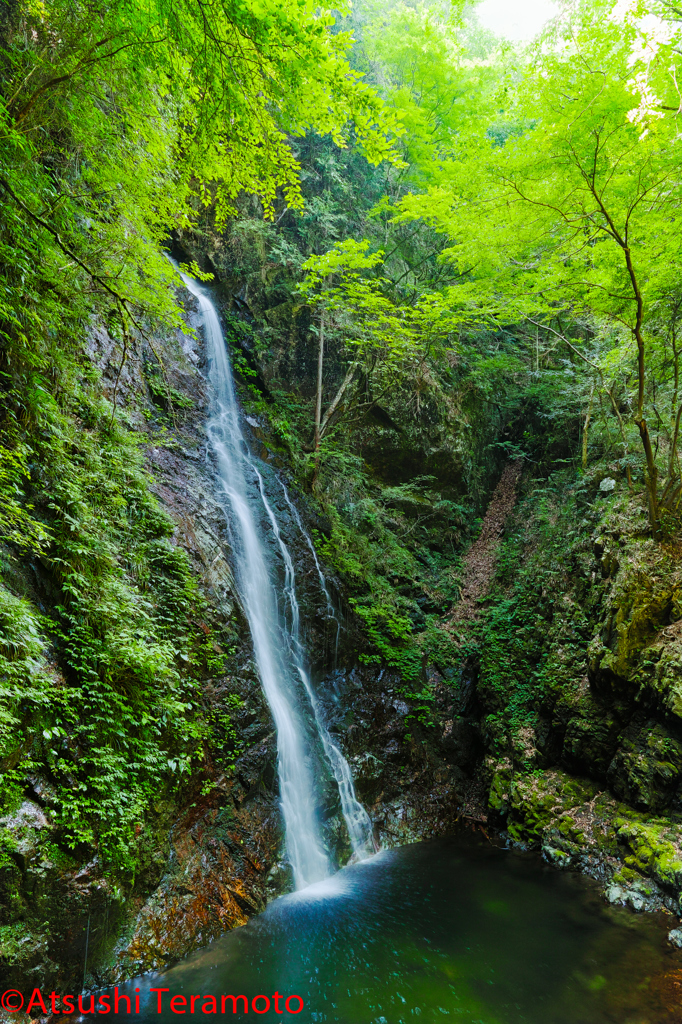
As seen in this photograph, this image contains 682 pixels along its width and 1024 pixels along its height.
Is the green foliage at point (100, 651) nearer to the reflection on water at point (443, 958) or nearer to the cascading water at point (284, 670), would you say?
the cascading water at point (284, 670)

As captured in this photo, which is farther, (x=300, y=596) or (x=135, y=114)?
(x=300, y=596)

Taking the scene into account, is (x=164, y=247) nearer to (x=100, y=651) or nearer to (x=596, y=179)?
(x=100, y=651)

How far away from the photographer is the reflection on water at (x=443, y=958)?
3936 millimetres

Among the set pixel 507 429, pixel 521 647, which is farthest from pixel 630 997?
pixel 507 429

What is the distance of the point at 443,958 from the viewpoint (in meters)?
4.61

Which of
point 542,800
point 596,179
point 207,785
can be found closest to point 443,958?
point 207,785

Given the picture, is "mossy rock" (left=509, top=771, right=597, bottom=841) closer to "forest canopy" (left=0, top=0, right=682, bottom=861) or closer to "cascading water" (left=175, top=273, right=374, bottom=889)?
"cascading water" (left=175, top=273, right=374, bottom=889)

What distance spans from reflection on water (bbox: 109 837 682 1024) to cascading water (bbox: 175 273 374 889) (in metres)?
0.57

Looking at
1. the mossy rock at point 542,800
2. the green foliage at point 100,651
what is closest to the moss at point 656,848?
the mossy rock at point 542,800

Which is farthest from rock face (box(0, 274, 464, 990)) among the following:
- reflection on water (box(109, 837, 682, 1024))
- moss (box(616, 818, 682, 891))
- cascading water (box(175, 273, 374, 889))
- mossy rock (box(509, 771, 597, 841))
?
moss (box(616, 818, 682, 891))

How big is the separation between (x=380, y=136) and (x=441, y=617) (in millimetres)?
8438

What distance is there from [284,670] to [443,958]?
3722 mm

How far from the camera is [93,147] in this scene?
496cm

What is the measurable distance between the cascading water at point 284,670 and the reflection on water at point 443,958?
57cm
